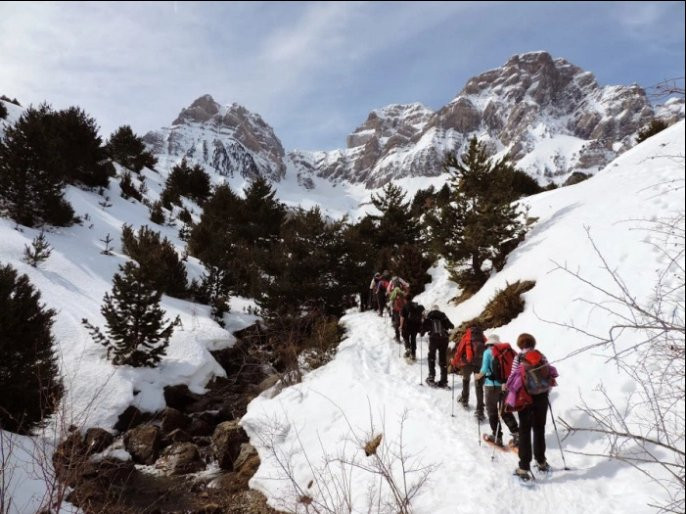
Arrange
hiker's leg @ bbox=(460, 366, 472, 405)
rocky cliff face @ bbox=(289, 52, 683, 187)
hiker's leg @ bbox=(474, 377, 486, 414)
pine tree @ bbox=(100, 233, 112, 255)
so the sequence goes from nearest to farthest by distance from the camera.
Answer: hiker's leg @ bbox=(474, 377, 486, 414), hiker's leg @ bbox=(460, 366, 472, 405), pine tree @ bbox=(100, 233, 112, 255), rocky cliff face @ bbox=(289, 52, 683, 187)

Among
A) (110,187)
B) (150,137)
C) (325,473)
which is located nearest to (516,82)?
(150,137)

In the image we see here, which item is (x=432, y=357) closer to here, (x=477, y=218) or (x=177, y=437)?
(x=477, y=218)

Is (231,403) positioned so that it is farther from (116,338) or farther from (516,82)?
(516,82)

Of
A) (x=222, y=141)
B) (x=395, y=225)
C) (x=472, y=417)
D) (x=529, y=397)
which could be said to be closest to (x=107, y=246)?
(x=395, y=225)

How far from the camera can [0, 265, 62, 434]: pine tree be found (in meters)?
6.56

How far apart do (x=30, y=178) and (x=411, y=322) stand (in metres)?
14.6

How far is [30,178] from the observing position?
1395 centimetres

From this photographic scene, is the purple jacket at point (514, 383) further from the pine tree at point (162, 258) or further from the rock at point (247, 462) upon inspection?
the pine tree at point (162, 258)

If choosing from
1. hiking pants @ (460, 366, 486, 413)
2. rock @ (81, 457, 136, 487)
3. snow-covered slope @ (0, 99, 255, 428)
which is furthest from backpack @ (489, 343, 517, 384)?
rock @ (81, 457, 136, 487)

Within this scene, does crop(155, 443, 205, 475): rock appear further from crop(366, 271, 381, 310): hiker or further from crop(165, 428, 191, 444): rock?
crop(366, 271, 381, 310): hiker

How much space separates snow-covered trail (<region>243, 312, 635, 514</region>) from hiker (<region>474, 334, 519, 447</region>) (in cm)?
26

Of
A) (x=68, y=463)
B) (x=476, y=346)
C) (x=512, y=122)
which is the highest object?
(x=512, y=122)

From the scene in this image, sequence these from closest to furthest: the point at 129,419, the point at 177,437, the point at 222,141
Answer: the point at 177,437
the point at 129,419
the point at 222,141

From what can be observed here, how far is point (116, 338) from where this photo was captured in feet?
32.6
